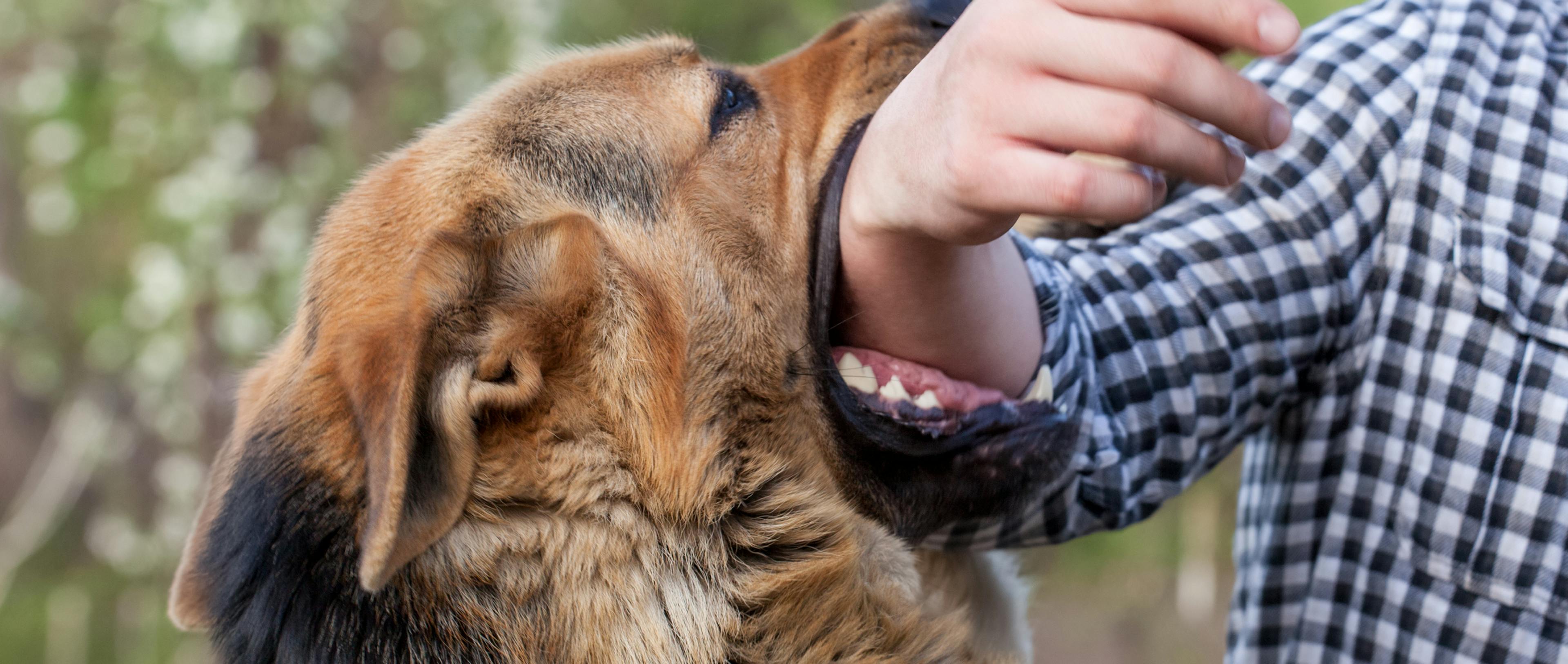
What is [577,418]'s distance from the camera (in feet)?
5.33

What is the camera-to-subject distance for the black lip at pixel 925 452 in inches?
70.5

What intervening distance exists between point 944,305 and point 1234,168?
60 cm

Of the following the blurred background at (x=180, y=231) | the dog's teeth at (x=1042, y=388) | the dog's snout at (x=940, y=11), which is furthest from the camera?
the blurred background at (x=180, y=231)

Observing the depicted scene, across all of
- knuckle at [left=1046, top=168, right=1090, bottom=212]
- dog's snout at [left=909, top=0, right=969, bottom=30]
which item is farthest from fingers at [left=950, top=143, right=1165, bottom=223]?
dog's snout at [left=909, top=0, right=969, bottom=30]

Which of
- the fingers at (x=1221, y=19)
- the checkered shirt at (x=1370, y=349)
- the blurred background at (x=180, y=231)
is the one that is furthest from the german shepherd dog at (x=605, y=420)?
the blurred background at (x=180, y=231)

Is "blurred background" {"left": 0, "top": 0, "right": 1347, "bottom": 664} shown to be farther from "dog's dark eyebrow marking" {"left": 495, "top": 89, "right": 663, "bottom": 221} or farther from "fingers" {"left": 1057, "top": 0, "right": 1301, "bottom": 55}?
"fingers" {"left": 1057, "top": 0, "right": 1301, "bottom": 55}

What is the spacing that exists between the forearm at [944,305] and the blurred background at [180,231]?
2.56 metres

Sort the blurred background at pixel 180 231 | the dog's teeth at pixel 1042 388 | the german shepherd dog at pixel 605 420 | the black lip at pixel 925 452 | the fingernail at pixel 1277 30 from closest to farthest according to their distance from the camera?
the fingernail at pixel 1277 30 → the german shepherd dog at pixel 605 420 → the black lip at pixel 925 452 → the dog's teeth at pixel 1042 388 → the blurred background at pixel 180 231

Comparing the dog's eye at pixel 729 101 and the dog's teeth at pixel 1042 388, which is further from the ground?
the dog's eye at pixel 729 101

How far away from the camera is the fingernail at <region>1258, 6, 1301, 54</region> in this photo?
0.96 metres

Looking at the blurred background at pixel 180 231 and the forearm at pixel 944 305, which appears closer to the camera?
the forearm at pixel 944 305

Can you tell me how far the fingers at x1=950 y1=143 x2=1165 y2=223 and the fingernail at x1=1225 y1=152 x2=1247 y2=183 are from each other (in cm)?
8

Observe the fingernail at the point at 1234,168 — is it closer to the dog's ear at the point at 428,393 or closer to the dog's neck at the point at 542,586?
the dog's neck at the point at 542,586

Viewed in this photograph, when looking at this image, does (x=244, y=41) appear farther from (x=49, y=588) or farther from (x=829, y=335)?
(x=829, y=335)
